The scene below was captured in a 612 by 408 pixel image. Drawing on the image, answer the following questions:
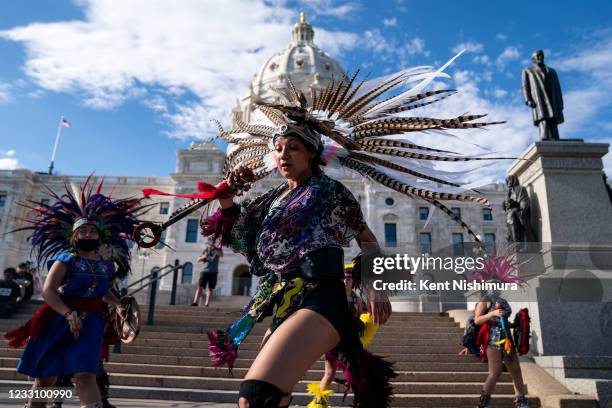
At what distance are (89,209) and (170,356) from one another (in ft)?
14.9

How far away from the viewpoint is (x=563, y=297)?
7312 millimetres

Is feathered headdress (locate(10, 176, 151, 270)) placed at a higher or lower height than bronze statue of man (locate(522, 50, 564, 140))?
lower

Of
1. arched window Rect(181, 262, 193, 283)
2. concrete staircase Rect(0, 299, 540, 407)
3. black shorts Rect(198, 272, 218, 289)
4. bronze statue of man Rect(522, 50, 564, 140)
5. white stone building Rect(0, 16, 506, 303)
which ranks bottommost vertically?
concrete staircase Rect(0, 299, 540, 407)

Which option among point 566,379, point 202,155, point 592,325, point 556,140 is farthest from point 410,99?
point 202,155

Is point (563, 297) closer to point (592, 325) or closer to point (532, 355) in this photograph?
point (592, 325)

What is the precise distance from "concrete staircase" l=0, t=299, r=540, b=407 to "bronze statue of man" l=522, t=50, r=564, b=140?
4993 mm

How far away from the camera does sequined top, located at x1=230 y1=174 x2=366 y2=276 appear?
2.59 metres

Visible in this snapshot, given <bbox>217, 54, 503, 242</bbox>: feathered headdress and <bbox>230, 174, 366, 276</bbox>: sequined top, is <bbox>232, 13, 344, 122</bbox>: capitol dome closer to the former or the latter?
<bbox>217, 54, 503, 242</bbox>: feathered headdress

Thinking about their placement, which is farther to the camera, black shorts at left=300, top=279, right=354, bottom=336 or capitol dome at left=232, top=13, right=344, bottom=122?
capitol dome at left=232, top=13, right=344, bottom=122

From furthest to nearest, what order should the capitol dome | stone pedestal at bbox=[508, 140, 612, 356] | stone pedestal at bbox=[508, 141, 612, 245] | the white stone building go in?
the capitol dome, the white stone building, stone pedestal at bbox=[508, 141, 612, 245], stone pedestal at bbox=[508, 140, 612, 356]

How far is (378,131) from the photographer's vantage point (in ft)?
10.5
